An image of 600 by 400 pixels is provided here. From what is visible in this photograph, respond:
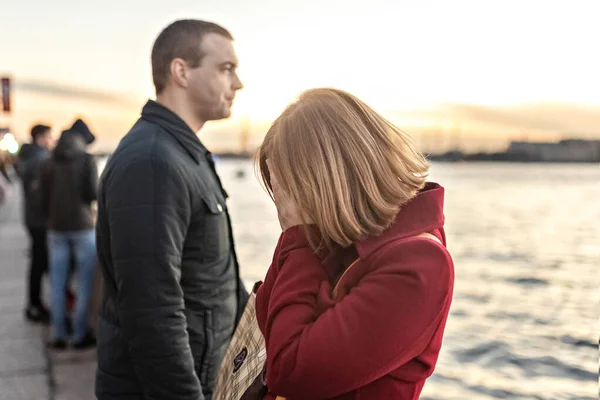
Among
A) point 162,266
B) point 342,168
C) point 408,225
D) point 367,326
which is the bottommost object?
point 162,266

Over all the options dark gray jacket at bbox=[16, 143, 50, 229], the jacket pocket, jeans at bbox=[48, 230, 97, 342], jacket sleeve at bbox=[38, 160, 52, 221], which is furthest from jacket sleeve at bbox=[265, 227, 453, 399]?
dark gray jacket at bbox=[16, 143, 50, 229]

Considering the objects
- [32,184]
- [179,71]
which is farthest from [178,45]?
[32,184]

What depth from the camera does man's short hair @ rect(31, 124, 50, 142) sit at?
25.0ft

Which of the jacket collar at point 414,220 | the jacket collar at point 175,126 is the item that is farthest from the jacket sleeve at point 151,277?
the jacket collar at point 414,220

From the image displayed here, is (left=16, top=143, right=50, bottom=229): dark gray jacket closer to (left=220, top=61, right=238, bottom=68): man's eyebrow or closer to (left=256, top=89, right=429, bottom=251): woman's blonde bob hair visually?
(left=220, top=61, right=238, bottom=68): man's eyebrow

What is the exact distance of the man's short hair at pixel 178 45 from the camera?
259 centimetres

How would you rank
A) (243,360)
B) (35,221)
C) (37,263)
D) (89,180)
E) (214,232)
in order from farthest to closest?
(35,221) → (37,263) → (89,180) → (214,232) → (243,360)

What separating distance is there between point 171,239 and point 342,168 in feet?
2.96

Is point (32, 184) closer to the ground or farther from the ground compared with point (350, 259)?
closer to the ground

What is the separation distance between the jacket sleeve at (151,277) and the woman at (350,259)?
688 millimetres

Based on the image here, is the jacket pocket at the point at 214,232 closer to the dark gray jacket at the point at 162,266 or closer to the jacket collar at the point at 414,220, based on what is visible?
the dark gray jacket at the point at 162,266

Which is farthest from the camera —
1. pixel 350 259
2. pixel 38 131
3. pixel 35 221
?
pixel 38 131

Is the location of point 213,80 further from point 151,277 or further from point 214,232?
point 151,277

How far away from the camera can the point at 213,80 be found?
8.64 ft
